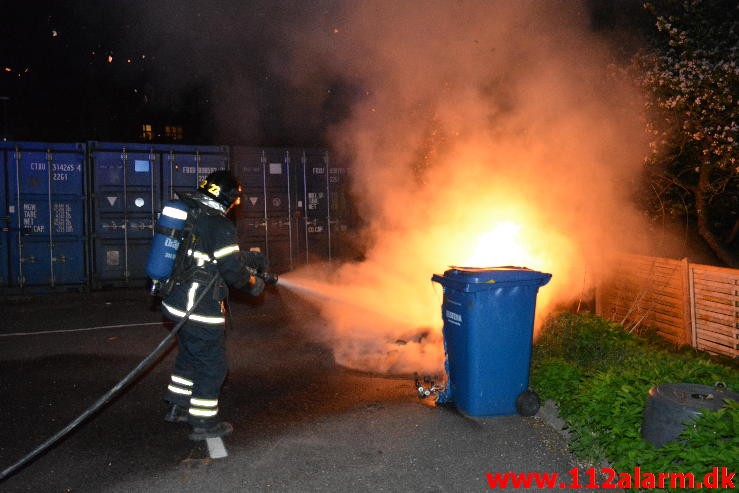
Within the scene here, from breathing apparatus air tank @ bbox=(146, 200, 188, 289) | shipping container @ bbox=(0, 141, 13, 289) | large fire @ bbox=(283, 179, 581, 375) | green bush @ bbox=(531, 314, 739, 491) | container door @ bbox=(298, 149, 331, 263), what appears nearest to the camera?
green bush @ bbox=(531, 314, 739, 491)

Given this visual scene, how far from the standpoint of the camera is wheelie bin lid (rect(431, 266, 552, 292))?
4.23 m

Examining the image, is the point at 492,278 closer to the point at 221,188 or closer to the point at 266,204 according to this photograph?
the point at 221,188

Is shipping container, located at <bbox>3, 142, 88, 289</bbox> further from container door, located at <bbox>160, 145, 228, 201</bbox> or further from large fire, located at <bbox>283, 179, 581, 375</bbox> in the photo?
large fire, located at <bbox>283, 179, 581, 375</bbox>

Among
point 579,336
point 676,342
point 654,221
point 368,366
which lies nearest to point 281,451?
point 368,366

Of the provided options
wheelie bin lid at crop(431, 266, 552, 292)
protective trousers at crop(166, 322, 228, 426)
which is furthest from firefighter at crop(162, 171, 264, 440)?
wheelie bin lid at crop(431, 266, 552, 292)

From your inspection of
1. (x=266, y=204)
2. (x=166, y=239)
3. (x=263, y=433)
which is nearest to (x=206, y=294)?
(x=166, y=239)

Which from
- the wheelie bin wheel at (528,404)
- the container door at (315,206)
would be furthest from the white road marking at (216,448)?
the container door at (315,206)

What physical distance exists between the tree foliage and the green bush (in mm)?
2293

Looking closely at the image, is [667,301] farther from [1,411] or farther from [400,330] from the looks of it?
[1,411]

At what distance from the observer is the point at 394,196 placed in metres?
8.95

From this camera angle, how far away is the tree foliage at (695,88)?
5898mm

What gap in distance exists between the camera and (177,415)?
14.0ft

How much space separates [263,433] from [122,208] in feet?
25.1

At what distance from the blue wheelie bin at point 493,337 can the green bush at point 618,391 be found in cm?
32
